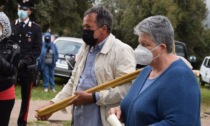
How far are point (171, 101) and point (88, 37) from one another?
5.24 ft

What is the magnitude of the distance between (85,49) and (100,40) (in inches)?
Result: 7.3

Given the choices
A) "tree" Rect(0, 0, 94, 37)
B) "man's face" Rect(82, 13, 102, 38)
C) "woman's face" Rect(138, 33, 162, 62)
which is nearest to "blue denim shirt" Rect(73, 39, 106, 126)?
"man's face" Rect(82, 13, 102, 38)

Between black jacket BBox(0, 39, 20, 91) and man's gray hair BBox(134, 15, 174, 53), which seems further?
black jacket BBox(0, 39, 20, 91)

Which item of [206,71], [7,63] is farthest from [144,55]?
[206,71]

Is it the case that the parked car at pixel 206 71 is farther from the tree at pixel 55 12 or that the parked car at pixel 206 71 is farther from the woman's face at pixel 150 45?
the woman's face at pixel 150 45

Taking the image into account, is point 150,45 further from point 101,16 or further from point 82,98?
point 101,16

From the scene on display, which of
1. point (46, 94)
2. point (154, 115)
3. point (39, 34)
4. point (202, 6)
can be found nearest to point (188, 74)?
point (154, 115)

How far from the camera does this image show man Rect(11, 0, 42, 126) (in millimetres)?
7211

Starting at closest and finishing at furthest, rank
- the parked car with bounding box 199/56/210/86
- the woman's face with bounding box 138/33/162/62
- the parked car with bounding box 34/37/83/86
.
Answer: the woman's face with bounding box 138/33/162/62
the parked car with bounding box 34/37/83/86
the parked car with bounding box 199/56/210/86

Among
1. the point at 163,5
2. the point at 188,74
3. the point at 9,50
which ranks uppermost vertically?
the point at 188,74

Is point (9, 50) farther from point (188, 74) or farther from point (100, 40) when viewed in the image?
point (188, 74)

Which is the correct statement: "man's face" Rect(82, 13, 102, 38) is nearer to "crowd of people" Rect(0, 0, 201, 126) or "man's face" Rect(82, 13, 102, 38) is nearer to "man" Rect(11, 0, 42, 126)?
"crowd of people" Rect(0, 0, 201, 126)

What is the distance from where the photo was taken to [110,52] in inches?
165

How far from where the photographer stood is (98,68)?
13.6 ft
